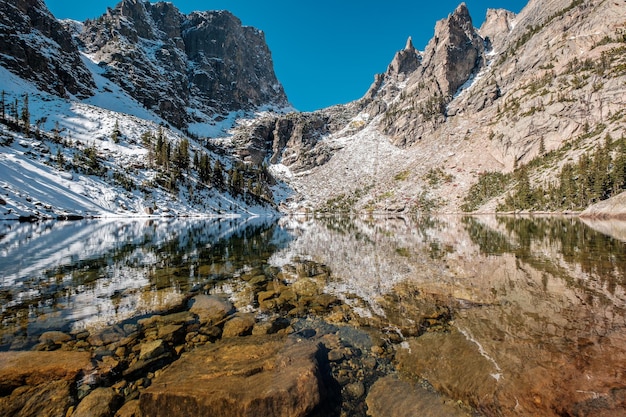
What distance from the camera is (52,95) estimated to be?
12838 centimetres

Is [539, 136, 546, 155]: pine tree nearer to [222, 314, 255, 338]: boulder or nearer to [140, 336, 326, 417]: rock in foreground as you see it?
[222, 314, 255, 338]: boulder

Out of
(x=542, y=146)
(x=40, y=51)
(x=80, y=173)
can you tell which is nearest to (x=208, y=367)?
(x=80, y=173)

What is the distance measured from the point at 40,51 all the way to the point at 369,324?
694ft

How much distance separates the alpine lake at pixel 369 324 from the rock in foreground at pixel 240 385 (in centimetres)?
15

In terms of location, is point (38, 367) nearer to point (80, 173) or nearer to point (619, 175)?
point (80, 173)

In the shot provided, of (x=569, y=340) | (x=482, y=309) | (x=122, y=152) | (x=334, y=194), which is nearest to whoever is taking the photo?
(x=569, y=340)

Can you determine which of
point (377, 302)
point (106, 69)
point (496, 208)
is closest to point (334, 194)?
point (496, 208)

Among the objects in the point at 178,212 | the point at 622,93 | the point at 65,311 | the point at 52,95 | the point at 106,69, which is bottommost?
the point at 65,311

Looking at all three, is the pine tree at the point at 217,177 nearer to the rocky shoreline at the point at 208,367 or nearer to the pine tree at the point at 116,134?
the pine tree at the point at 116,134

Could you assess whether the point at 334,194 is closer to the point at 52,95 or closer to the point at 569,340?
the point at 52,95

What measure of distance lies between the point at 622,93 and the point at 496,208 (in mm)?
66166

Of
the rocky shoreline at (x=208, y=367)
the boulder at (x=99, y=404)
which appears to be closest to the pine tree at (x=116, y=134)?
the rocky shoreline at (x=208, y=367)

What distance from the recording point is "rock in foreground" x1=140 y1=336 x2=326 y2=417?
5.31 m

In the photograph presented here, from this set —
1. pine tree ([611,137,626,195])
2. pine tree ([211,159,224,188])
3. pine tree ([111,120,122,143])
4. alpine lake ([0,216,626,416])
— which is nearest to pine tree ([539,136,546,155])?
pine tree ([611,137,626,195])
